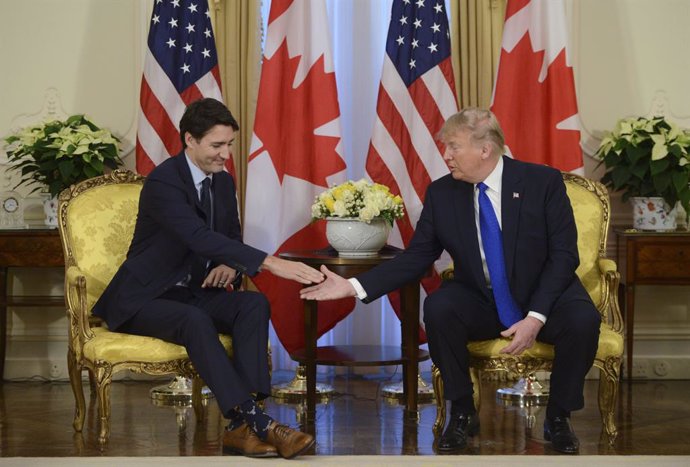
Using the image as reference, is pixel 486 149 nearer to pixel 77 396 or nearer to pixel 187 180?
pixel 187 180

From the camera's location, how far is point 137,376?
20.6 ft

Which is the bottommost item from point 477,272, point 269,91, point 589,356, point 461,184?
point 589,356

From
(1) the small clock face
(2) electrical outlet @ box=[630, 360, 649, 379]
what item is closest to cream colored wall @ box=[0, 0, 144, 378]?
(1) the small clock face

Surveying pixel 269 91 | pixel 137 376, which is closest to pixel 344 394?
pixel 137 376

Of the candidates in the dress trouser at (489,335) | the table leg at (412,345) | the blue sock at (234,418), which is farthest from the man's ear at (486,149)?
the blue sock at (234,418)

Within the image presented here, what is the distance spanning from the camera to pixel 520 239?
14.2ft

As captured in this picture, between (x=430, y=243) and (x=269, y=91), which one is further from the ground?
(x=269, y=91)

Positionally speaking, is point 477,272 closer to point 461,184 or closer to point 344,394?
point 461,184

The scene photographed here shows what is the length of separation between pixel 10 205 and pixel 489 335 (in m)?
3.20

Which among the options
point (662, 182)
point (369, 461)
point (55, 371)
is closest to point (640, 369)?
point (662, 182)

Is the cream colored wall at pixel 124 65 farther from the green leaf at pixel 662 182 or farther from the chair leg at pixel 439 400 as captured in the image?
the chair leg at pixel 439 400

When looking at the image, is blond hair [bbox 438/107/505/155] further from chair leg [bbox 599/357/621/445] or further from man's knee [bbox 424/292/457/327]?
chair leg [bbox 599/357/621/445]

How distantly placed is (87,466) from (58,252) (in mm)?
2161

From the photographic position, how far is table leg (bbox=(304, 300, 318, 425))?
5062 mm
